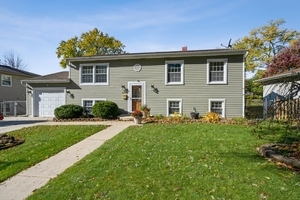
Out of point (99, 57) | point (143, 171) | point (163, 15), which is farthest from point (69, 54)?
point (143, 171)

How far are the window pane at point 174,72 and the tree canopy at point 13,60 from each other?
154ft

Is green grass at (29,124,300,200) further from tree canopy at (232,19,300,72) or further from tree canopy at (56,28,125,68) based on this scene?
tree canopy at (56,28,125,68)

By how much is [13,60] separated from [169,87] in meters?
47.9

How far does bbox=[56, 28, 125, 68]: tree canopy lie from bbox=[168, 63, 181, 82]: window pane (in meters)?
21.5

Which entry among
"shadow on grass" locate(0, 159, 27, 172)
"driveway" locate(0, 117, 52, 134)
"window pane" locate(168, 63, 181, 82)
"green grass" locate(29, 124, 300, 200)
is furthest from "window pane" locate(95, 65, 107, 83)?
"shadow on grass" locate(0, 159, 27, 172)

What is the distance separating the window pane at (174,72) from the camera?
13.1m

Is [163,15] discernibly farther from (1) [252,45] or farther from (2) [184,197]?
(1) [252,45]

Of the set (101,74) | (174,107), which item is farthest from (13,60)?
(174,107)

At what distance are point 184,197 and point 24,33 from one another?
1603 centimetres

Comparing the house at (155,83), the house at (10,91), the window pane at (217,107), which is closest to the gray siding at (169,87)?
the house at (155,83)

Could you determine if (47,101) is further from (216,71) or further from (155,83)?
(216,71)

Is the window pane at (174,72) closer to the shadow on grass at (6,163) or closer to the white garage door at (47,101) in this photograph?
the white garage door at (47,101)

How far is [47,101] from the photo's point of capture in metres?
15.0

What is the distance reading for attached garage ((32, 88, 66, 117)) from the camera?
14727 mm
